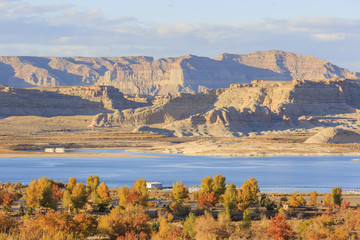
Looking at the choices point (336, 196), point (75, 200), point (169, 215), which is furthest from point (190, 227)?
point (336, 196)

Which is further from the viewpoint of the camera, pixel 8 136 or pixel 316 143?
pixel 8 136

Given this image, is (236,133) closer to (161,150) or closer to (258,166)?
(161,150)

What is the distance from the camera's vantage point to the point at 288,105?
181 meters

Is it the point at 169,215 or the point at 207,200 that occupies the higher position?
the point at 207,200

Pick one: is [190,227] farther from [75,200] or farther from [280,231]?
[75,200]

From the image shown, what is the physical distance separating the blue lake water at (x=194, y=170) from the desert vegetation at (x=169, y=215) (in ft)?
51.9

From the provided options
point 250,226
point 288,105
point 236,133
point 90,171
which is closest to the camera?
point 250,226

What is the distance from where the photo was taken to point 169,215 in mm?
37344

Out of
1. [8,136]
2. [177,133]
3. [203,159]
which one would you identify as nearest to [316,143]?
[203,159]

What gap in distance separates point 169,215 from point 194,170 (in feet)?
150

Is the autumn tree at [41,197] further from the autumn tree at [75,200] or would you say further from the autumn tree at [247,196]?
the autumn tree at [247,196]

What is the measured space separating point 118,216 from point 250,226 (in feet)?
23.2

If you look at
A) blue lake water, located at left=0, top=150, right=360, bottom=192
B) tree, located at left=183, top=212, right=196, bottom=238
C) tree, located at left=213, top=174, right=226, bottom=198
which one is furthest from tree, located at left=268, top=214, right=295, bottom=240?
blue lake water, located at left=0, top=150, right=360, bottom=192

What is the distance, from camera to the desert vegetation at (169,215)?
91.1 feet
